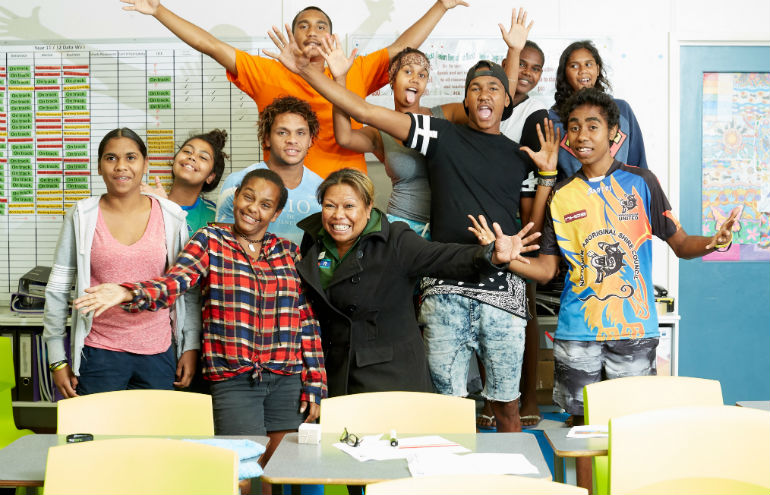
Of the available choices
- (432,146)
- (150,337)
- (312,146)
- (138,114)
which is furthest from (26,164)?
(432,146)

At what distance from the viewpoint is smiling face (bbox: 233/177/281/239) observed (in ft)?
8.47

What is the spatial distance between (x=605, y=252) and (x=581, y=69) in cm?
106

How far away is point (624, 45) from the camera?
4.36 metres

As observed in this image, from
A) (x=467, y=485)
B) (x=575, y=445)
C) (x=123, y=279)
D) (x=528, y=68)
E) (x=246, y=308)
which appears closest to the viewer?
(x=467, y=485)

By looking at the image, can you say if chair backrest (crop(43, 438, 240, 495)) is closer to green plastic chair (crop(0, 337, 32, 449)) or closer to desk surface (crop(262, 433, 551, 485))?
desk surface (crop(262, 433, 551, 485))

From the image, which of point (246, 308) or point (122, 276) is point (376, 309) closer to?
point (246, 308)

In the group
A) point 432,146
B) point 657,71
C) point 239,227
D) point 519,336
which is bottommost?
point 519,336

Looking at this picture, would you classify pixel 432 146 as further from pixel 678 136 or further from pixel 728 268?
pixel 728 268

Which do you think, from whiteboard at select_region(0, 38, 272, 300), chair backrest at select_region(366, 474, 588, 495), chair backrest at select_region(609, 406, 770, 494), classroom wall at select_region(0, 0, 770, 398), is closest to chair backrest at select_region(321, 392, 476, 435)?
chair backrest at select_region(609, 406, 770, 494)

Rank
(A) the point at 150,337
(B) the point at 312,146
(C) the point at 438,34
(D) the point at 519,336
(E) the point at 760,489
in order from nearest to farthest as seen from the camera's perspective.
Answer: (E) the point at 760,489
(A) the point at 150,337
(D) the point at 519,336
(B) the point at 312,146
(C) the point at 438,34

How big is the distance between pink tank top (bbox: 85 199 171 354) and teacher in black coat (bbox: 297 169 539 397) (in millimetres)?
563

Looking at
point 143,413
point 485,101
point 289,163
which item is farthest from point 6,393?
point 485,101

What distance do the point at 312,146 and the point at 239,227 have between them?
37.5 inches

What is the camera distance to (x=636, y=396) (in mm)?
2266
